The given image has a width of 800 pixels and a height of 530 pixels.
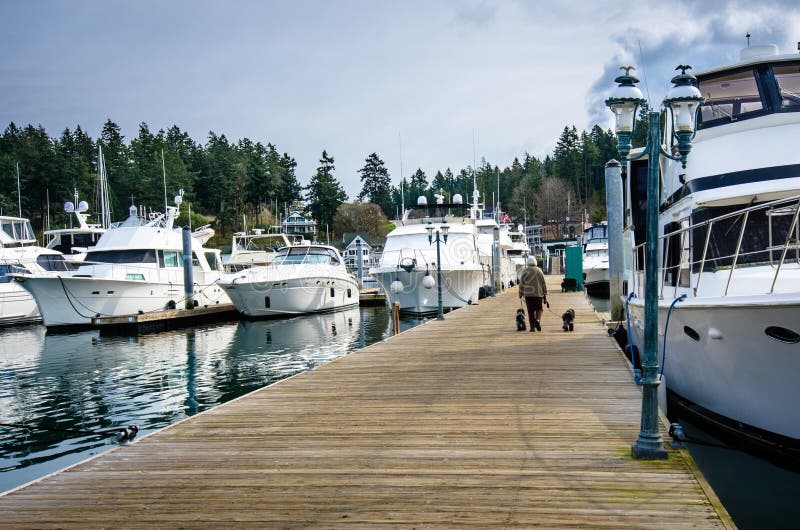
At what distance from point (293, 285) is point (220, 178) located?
224ft

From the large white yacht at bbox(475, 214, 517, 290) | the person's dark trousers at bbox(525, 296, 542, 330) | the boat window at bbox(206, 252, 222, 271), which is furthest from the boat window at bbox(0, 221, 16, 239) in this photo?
the person's dark trousers at bbox(525, 296, 542, 330)

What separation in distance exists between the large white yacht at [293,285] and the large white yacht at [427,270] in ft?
12.1

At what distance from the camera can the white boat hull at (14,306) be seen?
30.6 m

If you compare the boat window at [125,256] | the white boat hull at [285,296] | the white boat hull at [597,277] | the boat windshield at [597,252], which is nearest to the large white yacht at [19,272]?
the boat window at [125,256]

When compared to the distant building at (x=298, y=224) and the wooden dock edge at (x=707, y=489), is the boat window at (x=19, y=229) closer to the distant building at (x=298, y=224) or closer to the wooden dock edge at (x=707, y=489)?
the wooden dock edge at (x=707, y=489)

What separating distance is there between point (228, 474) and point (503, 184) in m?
124

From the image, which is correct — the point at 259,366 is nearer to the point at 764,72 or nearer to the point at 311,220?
the point at 764,72

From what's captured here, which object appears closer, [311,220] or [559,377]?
[559,377]

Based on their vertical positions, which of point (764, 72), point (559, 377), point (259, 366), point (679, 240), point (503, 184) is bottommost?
point (259, 366)

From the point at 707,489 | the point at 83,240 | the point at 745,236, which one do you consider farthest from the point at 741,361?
the point at 83,240

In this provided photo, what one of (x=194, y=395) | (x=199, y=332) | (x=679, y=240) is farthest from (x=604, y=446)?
(x=199, y=332)

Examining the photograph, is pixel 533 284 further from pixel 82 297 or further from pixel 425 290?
pixel 82 297

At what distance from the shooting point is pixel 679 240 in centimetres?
955

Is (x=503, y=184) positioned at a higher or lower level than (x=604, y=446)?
higher
